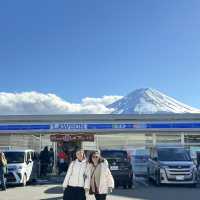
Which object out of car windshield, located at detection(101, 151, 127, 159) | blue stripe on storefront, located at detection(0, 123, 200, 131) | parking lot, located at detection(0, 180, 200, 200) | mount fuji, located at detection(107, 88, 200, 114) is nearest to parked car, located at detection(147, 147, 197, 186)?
car windshield, located at detection(101, 151, 127, 159)

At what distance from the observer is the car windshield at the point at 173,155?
25334 millimetres

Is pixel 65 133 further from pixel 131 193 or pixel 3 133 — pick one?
pixel 131 193

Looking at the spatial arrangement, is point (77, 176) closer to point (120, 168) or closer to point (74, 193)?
point (74, 193)

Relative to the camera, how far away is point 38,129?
3759 cm

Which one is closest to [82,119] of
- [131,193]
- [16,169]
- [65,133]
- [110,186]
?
[65,133]

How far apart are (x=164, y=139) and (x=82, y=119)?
6.13 metres

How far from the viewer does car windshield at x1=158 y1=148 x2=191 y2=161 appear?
25.3 m

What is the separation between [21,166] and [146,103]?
451 feet

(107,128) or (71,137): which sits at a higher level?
(107,128)

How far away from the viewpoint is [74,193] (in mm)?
11000

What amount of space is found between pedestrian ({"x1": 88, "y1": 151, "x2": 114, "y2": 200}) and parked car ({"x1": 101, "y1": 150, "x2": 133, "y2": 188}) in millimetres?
10764

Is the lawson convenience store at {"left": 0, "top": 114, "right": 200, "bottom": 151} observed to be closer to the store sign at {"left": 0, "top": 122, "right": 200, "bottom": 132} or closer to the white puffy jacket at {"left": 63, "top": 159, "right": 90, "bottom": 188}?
the store sign at {"left": 0, "top": 122, "right": 200, "bottom": 132}

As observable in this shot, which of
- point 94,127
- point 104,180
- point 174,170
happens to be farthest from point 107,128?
point 104,180

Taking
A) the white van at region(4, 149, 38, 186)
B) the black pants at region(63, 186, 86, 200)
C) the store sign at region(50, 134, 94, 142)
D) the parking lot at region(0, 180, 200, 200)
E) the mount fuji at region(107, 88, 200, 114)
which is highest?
the mount fuji at region(107, 88, 200, 114)
